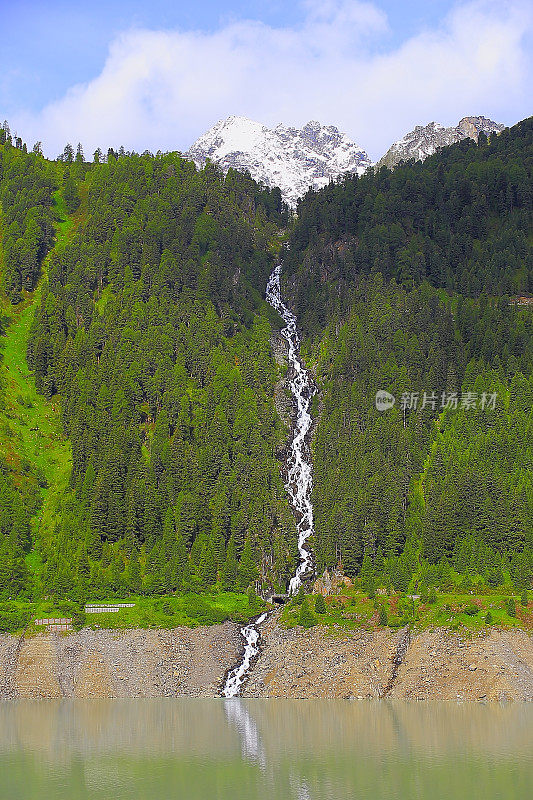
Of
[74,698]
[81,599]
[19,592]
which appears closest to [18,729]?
[74,698]

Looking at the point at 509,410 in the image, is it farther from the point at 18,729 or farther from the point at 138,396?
the point at 18,729

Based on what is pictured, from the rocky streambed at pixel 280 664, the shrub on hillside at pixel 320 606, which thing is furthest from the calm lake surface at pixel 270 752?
the shrub on hillside at pixel 320 606

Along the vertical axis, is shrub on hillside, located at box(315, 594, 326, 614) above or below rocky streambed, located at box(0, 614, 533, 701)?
above

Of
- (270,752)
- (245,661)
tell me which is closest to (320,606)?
(245,661)

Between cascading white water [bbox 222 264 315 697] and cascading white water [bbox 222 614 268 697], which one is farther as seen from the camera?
cascading white water [bbox 222 264 315 697]

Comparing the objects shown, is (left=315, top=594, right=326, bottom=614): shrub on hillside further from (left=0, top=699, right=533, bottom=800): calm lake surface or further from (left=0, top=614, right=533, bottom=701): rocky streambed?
(left=0, top=699, right=533, bottom=800): calm lake surface

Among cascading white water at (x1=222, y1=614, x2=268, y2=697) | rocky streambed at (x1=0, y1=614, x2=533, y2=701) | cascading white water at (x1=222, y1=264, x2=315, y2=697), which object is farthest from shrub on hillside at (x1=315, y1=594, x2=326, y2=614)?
cascading white water at (x1=222, y1=614, x2=268, y2=697)

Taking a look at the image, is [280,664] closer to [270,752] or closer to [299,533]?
[270,752]
